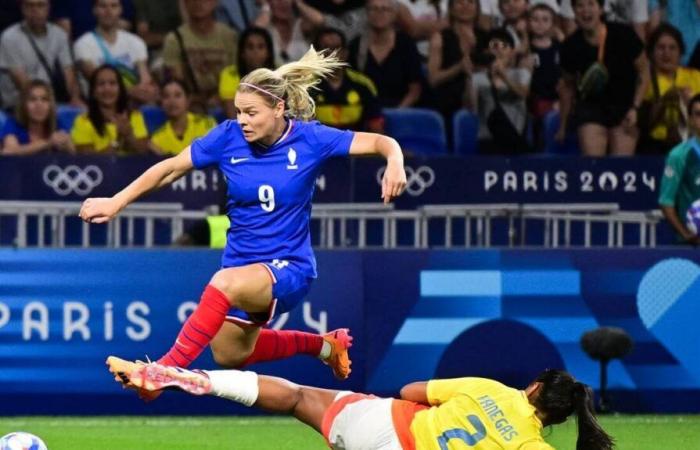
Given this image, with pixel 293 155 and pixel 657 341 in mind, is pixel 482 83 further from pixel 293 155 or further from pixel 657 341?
pixel 293 155

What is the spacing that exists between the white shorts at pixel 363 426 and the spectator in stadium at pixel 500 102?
8.66 m

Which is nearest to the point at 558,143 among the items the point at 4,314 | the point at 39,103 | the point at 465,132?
the point at 465,132

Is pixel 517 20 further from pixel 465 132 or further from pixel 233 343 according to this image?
pixel 233 343

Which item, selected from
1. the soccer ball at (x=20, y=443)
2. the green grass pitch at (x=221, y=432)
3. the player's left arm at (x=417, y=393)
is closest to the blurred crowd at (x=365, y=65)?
the green grass pitch at (x=221, y=432)

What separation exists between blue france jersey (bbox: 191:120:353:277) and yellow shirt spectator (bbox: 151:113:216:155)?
263 inches

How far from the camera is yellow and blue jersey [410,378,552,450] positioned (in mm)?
8133

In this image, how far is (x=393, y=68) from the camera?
17.1 m

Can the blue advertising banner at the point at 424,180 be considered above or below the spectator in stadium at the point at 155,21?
below

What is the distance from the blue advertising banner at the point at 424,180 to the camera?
51.7 feet

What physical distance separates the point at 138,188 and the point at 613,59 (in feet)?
30.3

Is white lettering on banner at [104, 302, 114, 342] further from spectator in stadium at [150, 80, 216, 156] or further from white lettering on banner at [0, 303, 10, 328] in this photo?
spectator in stadium at [150, 80, 216, 156]

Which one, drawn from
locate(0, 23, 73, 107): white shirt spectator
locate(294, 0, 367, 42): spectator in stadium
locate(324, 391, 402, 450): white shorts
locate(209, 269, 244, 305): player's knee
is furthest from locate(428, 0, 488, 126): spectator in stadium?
locate(324, 391, 402, 450): white shorts

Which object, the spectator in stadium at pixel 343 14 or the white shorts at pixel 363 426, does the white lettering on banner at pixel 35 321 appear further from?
the spectator in stadium at pixel 343 14

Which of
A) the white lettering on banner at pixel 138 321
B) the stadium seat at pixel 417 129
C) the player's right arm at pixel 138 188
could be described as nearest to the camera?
the player's right arm at pixel 138 188
